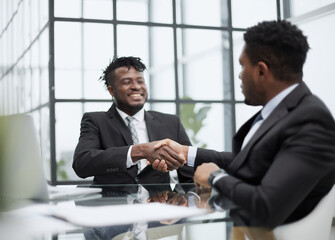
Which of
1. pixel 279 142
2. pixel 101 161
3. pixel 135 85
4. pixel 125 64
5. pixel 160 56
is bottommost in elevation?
pixel 101 161

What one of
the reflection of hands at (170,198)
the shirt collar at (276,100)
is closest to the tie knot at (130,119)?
the reflection of hands at (170,198)

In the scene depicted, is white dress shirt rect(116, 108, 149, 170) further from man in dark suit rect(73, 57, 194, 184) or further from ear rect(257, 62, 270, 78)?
ear rect(257, 62, 270, 78)

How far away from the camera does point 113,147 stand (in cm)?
292

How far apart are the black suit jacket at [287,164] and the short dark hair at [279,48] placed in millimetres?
71

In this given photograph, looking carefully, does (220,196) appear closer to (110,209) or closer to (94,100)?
(110,209)

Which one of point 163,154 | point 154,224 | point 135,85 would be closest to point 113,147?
point 163,154

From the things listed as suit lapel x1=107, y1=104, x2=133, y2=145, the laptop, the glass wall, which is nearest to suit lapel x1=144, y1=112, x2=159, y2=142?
suit lapel x1=107, y1=104, x2=133, y2=145

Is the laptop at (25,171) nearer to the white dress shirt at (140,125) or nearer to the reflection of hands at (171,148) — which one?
the reflection of hands at (171,148)

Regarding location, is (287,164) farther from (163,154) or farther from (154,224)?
(163,154)

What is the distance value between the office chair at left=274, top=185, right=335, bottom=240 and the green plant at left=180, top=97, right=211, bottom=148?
460cm

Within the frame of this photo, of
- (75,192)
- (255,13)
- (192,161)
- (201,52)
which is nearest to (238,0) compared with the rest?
(255,13)

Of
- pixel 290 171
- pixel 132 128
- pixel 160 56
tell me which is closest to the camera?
pixel 290 171

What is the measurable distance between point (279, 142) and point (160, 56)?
470 cm

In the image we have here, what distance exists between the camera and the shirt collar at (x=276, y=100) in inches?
57.0
